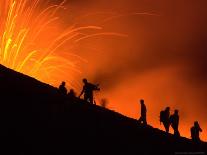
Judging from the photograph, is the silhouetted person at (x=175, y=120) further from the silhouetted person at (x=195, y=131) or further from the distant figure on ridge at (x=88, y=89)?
the distant figure on ridge at (x=88, y=89)

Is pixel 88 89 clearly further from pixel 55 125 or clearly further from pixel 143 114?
pixel 55 125

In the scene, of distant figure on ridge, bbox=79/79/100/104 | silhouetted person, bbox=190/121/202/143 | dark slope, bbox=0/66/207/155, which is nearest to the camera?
dark slope, bbox=0/66/207/155

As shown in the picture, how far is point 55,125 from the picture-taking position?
18797mm

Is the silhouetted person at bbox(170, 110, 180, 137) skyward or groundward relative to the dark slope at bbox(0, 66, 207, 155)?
skyward

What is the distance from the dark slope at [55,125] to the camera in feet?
57.3

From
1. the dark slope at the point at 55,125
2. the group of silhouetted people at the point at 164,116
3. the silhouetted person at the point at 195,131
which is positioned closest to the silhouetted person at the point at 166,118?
the group of silhouetted people at the point at 164,116

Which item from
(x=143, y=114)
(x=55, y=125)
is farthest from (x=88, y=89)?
(x=55, y=125)

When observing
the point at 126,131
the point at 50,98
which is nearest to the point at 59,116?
the point at 50,98

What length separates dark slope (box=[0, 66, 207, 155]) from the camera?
17469 millimetres

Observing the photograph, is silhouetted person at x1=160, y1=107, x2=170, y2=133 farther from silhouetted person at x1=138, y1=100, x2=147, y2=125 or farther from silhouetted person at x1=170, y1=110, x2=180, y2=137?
silhouetted person at x1=138, y1=100, x2=147, y2=125

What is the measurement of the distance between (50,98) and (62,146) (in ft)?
6.72

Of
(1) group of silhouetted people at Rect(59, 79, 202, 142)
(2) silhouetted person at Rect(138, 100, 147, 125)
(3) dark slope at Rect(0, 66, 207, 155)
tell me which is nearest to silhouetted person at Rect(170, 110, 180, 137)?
(1) group of silhouetted people at Rect(59, 79, 202, 142)

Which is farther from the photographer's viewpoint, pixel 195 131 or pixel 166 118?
pixel 195 131

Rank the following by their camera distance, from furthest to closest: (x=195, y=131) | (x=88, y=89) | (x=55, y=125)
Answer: (x=195, y=131)
(x=88, y=89)
(x=55, y=125)
